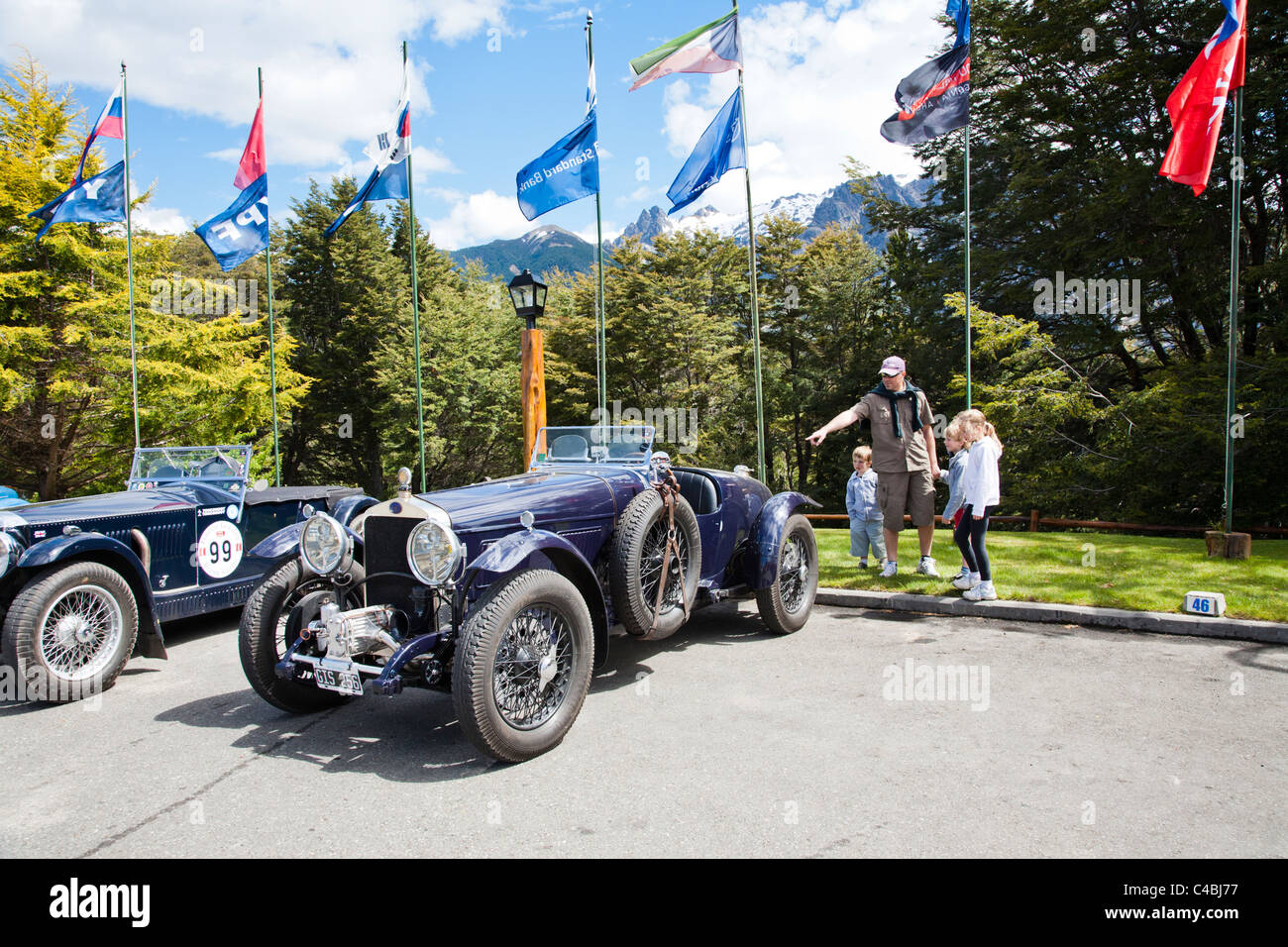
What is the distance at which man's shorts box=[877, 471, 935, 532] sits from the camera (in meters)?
7.26

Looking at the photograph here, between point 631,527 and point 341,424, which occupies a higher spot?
point 341,424

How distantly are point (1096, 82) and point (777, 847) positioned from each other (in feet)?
69.9

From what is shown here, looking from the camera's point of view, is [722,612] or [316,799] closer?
[316,799]

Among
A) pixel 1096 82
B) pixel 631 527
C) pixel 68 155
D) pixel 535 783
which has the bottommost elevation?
pixel 535 783

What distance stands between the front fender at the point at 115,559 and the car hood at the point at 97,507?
0.59 feet

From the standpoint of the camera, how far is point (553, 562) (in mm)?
4438

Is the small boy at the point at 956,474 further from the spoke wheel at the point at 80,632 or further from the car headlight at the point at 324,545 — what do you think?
the spoke wheel at the point at 80,632

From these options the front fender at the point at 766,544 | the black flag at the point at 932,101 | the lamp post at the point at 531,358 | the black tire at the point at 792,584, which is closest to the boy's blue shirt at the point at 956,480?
the black tire at the point at 792,584

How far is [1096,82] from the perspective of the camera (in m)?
18.2

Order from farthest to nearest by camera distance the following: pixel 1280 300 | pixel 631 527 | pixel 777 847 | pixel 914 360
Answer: pixel 914 360 < pixel 1280 300 < pixel 631 527 < pixel 777 847

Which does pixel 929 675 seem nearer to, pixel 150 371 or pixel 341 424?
pixel 150 371

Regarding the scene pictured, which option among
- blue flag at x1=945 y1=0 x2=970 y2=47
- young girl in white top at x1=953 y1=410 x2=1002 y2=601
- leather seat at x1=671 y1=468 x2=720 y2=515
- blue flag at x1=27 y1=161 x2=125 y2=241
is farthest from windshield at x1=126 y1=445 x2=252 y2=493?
blue flag at x1=945 y1=0 x2=970 y2=47

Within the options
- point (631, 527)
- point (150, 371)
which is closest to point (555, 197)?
point (631, 527)

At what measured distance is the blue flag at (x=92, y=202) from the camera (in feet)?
37.6
